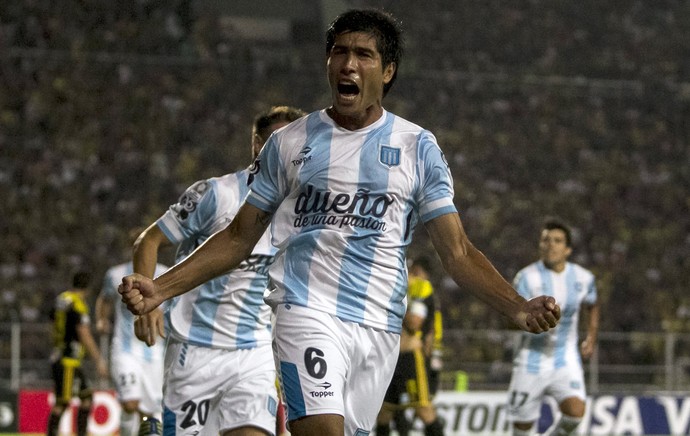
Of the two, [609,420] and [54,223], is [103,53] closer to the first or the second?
[54,223]

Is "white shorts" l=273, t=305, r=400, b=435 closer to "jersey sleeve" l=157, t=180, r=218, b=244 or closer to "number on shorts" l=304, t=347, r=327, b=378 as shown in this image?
"number on shorts" l=304, t=347, r=327, b=378

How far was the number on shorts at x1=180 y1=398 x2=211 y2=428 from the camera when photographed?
6055 millimetres

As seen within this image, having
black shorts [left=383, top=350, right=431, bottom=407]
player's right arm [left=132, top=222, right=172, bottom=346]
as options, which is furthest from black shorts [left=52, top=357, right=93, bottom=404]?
player's right arm [left=132, top=222, right=172, bottom=346]

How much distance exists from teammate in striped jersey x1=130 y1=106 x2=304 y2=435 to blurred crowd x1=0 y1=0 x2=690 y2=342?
1241 centimetres

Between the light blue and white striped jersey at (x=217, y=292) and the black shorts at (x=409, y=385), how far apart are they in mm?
5810

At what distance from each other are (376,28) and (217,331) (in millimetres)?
2302

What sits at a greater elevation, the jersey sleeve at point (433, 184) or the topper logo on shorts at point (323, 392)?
the jersey sleeve at point (433, 184)

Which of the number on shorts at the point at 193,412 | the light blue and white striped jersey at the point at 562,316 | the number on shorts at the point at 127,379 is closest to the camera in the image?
the number on shorts at the point at 193,412

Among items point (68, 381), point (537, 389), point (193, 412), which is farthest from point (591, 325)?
point (193, 412)

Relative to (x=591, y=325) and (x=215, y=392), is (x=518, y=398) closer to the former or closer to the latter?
(x=591, y=325)

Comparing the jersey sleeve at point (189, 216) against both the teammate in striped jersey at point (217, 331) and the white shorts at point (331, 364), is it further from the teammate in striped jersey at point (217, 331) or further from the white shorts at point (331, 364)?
the white shorts at point (331, 364)

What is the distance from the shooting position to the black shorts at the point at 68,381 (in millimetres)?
12812

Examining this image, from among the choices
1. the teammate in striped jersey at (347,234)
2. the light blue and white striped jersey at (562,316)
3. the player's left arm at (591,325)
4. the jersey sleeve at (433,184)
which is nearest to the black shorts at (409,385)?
the light blue and white striped jersey at (562,316)

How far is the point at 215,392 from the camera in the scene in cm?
613
